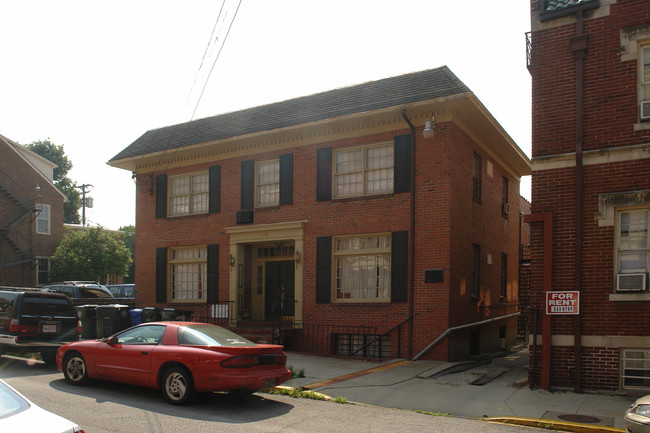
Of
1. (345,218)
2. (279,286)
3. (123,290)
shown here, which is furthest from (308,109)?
(123,290)

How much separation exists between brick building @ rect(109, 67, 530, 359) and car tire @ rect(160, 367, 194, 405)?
770 centimetres

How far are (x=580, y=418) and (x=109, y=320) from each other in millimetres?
14304

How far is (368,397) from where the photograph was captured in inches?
410

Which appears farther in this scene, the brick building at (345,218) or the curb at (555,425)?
the brick building at (345,218)

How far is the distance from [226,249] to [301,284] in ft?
10.8

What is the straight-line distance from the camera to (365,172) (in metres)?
17.0

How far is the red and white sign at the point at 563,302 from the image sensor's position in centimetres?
1101

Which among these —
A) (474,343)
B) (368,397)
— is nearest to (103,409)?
(368,397)

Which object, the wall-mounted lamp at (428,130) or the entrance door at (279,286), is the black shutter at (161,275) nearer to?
the entrance door at (279,286)

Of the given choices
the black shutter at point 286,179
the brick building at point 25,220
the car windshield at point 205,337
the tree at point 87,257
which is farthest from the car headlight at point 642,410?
the brick building at point 25,220

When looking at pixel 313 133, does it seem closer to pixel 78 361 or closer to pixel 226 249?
pixel 226 249

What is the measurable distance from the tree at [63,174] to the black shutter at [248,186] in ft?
165

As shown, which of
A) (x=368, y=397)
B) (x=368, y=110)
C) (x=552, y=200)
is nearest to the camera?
(x=368, y=397)

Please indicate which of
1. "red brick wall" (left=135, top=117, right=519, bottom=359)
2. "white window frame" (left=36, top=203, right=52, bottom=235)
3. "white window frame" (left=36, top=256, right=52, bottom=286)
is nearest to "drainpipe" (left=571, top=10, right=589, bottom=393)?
"red brick wall" (left=135, top=117, right=519, bottom=359)
